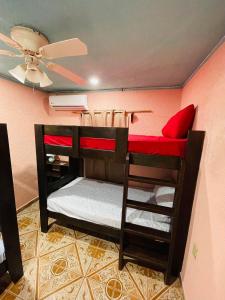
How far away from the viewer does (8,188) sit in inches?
51.8

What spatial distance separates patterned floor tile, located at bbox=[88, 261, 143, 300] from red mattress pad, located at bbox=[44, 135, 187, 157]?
1.48m

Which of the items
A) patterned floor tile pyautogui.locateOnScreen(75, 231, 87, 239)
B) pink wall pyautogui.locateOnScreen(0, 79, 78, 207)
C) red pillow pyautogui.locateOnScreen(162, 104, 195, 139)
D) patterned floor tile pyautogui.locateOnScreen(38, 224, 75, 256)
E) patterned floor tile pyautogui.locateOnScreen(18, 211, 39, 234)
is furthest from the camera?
pink wall pyautogui.locateOnScreen(0, 79, 78, 207)

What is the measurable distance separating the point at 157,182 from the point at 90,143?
35.5 inches

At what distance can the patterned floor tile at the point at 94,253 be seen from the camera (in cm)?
171

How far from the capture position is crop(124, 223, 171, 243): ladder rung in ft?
→ 4.91

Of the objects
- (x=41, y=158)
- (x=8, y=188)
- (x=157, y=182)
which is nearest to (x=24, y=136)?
(x=41, y=158)

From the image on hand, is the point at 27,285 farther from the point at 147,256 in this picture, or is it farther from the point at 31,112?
the point at 31,112

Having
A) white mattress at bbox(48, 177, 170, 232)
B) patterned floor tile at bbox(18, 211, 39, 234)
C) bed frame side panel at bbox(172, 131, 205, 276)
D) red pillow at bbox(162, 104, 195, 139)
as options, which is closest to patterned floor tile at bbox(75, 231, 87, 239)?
white mattress at bbox(48, 177, 170, 232)

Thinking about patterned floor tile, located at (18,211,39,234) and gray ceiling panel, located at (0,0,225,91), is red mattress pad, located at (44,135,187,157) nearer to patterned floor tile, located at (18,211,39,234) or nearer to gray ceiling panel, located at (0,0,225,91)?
gray ceiling panel, located at (0,0,225,91)

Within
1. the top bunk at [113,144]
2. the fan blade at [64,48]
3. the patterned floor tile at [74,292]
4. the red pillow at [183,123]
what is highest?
the fan blade at [64,48]

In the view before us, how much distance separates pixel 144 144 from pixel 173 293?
1.63m

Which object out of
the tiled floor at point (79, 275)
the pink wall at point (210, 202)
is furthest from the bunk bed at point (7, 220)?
the pink wall at point (210, 202)

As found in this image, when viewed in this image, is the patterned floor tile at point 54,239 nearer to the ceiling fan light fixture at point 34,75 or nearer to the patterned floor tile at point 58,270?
the patterned floor tile at point 58,270

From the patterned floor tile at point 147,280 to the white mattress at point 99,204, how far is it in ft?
1.80
